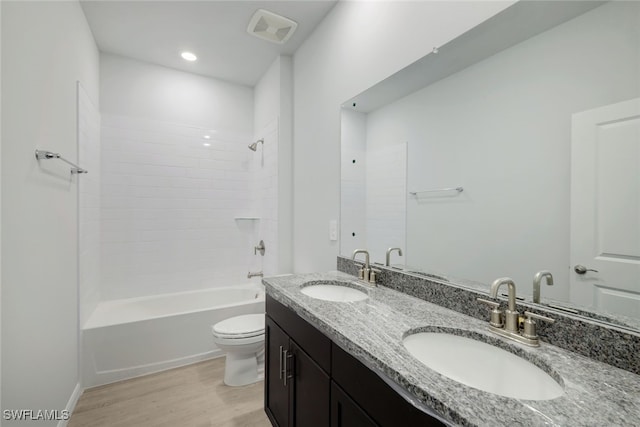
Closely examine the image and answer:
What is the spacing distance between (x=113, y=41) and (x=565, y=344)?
3556mm

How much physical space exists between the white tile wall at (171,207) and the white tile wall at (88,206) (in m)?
0.12

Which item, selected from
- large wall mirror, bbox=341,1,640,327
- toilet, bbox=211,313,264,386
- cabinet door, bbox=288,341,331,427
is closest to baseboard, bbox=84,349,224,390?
toilet, bbox=211,313,264,386

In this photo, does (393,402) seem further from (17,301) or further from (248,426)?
(17,301)

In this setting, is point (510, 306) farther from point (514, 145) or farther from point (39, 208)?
point (39, 208)

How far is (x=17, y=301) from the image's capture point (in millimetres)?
1138

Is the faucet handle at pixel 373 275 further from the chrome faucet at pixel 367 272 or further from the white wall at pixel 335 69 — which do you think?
the white wall at pixel 335 69

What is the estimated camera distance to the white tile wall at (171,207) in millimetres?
2656

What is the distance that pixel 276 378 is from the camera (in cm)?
145

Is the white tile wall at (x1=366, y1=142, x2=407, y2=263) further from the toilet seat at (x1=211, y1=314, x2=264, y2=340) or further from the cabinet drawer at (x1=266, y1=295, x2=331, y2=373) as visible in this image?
the toilet seat at (x1=211, y1=314, x2=264, y2=340)

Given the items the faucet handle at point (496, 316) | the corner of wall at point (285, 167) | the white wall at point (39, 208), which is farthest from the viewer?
the corner of wall at point (285, 167)

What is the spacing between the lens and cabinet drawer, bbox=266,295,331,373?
985mm

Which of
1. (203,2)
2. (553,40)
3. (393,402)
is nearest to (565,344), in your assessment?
(393,402)

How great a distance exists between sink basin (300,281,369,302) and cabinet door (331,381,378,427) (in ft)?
1.86

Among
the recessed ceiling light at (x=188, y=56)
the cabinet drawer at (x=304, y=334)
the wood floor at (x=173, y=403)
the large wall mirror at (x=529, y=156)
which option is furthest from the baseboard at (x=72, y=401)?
the recessed ceiling light at (x=188, y=56)
